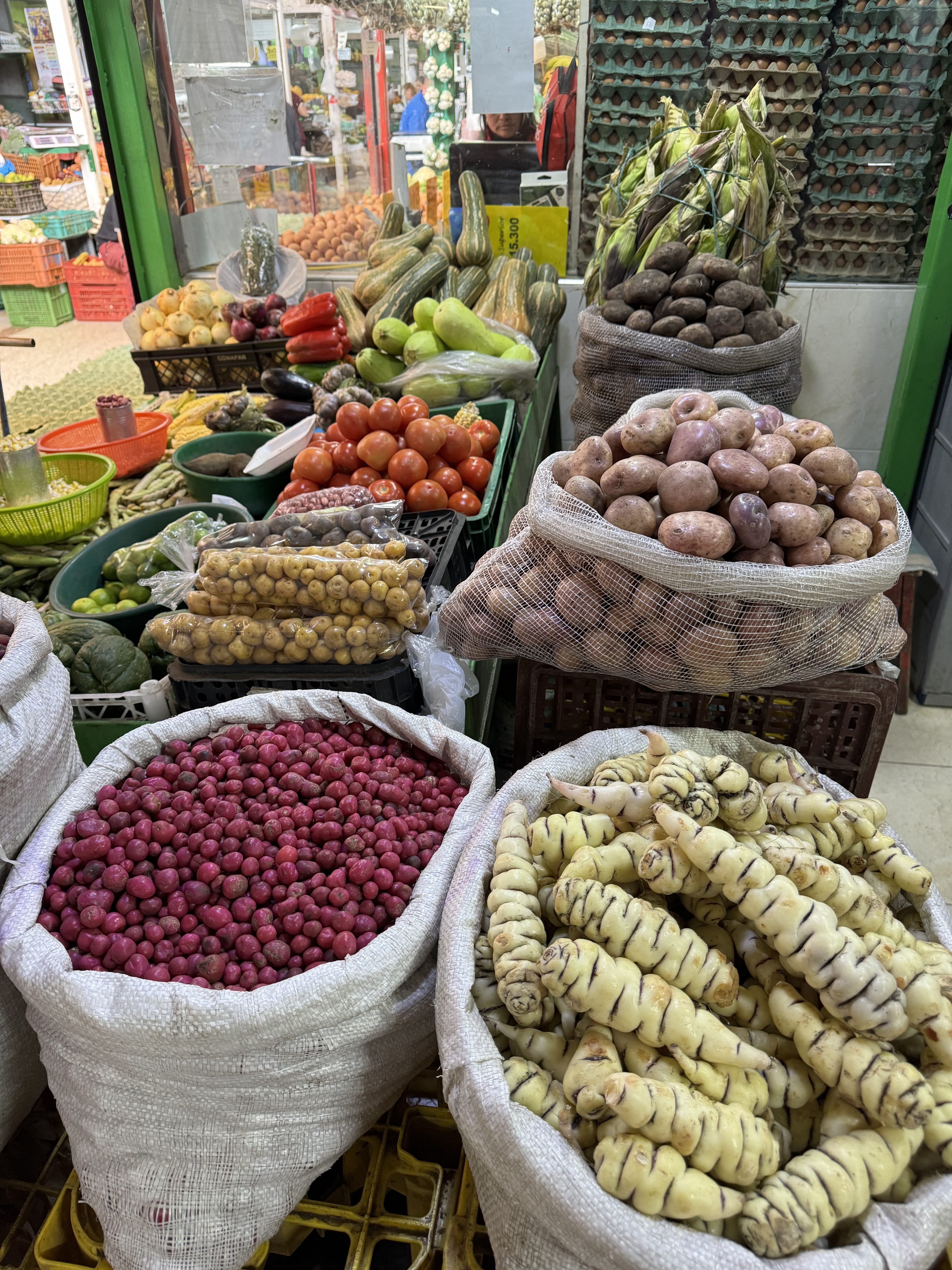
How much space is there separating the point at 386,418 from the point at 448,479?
0.30 m

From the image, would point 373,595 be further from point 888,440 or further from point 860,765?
point 888,440

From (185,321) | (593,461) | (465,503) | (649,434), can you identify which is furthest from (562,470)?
(185,321)

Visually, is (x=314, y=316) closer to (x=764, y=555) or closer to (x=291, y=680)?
(x=291, y=680)

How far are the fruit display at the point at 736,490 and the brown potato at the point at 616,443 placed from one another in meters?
0.01

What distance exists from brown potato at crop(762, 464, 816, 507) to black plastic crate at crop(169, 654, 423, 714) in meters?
0.83

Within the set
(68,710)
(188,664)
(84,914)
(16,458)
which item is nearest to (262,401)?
(16,458)

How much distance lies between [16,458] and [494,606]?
5.90ft

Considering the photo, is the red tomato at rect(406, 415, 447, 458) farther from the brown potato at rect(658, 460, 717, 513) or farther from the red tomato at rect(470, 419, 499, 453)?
the brown potato at rect(658, 460, 717, 513)

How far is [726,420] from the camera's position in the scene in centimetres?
150

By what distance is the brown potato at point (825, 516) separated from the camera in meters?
1.46

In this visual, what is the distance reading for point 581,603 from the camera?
4.82 feet

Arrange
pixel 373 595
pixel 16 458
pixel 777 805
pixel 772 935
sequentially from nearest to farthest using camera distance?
1. pixel 772 935
2. pixel 777 805
3. pixel 373 595
4. pixel 16 458

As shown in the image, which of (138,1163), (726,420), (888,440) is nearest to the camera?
(138,1163)

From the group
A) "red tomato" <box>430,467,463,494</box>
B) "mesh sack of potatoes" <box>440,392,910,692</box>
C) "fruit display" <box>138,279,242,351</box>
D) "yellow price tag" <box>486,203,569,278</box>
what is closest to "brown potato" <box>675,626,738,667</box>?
"mesh sack of potatoes" <box>440,392,910,692</box>
